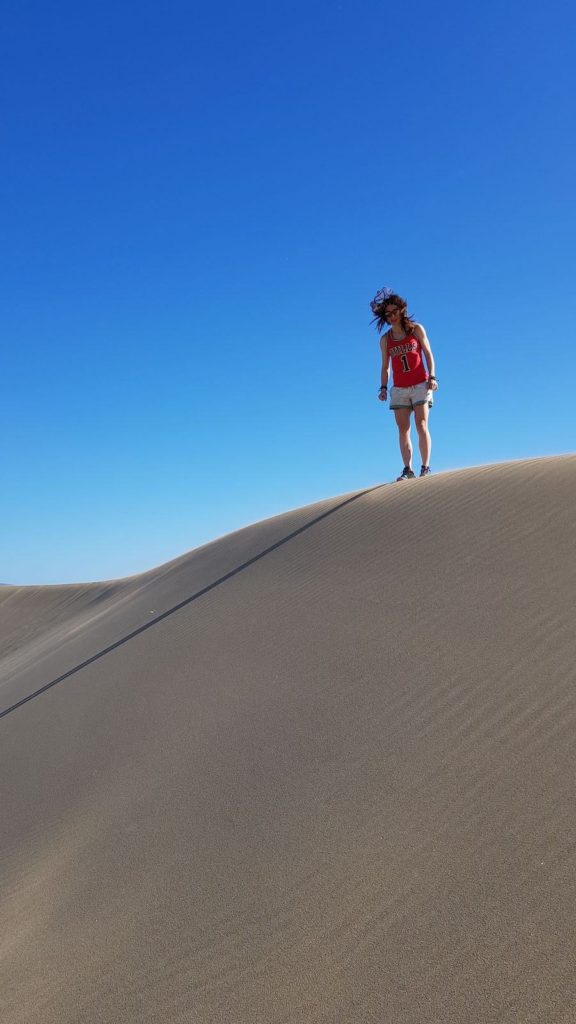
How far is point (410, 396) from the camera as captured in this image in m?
6.60

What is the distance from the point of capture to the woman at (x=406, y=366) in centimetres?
652

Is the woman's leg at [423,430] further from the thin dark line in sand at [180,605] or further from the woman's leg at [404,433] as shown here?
the thin dark line in sand at [180,605]

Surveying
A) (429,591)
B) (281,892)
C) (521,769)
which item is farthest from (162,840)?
(429,591)

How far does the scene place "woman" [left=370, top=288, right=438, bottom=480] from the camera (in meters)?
6.52

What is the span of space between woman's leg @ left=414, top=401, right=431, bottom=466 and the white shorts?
6cm

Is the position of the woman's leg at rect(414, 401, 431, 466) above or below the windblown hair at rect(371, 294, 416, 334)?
below

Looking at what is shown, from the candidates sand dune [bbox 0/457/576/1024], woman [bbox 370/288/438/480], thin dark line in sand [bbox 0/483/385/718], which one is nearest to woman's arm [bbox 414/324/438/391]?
woman [bbox 370/288/438/480]

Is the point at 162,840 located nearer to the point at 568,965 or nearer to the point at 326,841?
the point at 326,841

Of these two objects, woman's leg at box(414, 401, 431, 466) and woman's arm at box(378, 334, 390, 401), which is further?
woman's arm at box(378, 334, 390, 401)

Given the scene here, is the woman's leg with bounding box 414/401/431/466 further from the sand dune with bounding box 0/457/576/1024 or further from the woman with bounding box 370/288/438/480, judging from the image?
the sand dune with bounding box 0/457/576/1024

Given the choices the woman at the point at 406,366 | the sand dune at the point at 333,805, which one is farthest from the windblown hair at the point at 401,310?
the sand dune at the point at 333,805

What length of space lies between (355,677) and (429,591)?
90 centimetres

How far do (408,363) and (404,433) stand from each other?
2.20ft

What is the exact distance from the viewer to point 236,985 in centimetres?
196
